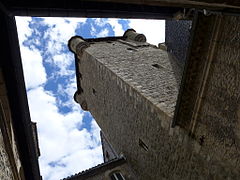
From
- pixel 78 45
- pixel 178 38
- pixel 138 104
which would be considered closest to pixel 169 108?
pixel 138 104

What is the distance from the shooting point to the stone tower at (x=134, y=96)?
745cm

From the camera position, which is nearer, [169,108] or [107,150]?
[169,108]

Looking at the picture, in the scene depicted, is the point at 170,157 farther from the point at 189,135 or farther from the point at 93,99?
the point at 93,99

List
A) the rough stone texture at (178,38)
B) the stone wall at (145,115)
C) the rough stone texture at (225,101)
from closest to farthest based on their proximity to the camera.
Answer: the rough stone texture at (225,101) < the stone wall at (145,115) < the rough stone texture at (178,38)

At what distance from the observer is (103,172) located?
10.9m

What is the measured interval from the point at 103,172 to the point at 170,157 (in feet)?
16.8

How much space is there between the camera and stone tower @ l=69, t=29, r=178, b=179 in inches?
293

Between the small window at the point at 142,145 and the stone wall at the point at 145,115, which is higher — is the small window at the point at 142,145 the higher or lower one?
the lower one

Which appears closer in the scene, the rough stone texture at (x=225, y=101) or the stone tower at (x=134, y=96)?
the rough stone texture at (x=225, y=101)

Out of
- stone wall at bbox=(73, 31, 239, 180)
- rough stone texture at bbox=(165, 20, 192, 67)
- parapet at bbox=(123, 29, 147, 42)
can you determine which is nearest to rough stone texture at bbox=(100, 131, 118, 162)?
stone wall at bbox=(73, 31, 239, 180)

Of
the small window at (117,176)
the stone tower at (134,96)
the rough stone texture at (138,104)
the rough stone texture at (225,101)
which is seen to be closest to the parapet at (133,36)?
the stone tower at (134,96)

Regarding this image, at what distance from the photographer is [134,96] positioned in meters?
8.27

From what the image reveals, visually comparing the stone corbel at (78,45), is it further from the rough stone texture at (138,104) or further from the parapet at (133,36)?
the parapet at (133,36)

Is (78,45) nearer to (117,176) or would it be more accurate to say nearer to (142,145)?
(117,176)
